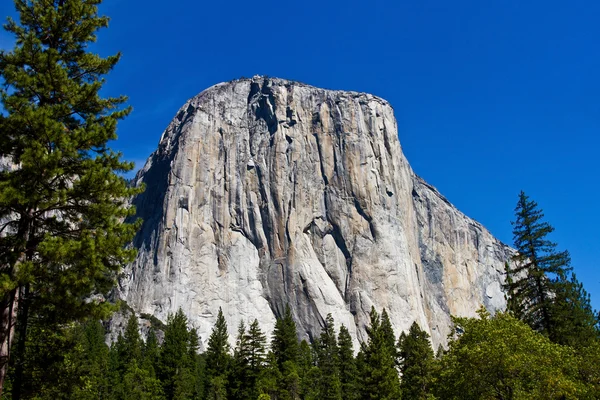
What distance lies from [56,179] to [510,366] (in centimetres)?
1806

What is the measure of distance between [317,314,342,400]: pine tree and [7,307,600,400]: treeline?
5.3 inches

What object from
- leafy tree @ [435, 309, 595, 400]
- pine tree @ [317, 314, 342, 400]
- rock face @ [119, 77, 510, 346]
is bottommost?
leafy tree @ [435, 309, 595, 400]

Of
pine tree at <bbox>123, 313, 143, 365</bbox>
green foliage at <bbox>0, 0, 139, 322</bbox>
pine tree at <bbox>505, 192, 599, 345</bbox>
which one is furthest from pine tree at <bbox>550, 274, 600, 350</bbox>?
pine tree at <bbox>123, 313, 143, 365</bbox>

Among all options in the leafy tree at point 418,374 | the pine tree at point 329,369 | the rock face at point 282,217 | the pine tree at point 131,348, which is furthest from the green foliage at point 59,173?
the rock face at point 282,217

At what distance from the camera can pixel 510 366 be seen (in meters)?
22.1

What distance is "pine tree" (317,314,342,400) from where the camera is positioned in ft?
171

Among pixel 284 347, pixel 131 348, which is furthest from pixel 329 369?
pixel 131 348

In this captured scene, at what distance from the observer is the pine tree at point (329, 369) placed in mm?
52062

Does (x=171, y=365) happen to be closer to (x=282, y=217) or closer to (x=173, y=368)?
(x=173, y=368)

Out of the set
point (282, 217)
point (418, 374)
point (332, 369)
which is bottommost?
point (418, 374)

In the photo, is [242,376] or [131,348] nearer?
[242,376]

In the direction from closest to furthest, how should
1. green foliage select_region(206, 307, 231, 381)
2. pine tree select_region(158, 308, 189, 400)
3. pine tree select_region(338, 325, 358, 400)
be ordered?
pine tree select_region(338, 325, 358, 400) → pine tree select_region(158, 308, 189, 400) → green foliage select_region(206, 307, 231, 381)

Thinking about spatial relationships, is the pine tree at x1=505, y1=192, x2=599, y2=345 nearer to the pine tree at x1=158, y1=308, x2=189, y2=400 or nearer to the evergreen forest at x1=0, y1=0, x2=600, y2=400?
the evergreen forest at x1=0, y1=0, x2=600, y2=400

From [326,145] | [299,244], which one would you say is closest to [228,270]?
[299,244]
